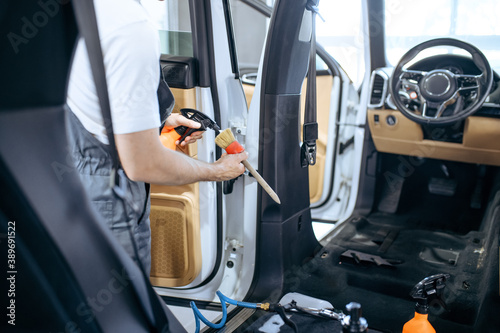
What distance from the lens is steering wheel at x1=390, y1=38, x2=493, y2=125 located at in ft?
7.50

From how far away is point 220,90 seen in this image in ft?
5.76

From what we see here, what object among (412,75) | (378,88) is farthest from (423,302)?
(378,88)

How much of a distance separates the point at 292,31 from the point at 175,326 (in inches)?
48.5

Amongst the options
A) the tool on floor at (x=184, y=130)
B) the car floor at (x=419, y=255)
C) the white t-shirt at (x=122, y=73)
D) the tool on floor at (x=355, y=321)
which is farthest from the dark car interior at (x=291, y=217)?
the tool on floor at (x=355, y=321)

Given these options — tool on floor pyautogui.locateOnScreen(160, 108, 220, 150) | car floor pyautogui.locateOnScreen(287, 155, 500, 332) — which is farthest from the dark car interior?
tool on floor pyautogui.locateOnScreen(160, 108, 220, 150)

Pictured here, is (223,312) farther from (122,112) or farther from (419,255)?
(419,255)

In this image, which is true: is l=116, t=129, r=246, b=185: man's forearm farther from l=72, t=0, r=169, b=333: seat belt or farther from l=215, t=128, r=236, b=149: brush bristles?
l=215, t=128, r=236, b=149: brush bristles

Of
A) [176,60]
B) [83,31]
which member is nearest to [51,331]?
[83,31]

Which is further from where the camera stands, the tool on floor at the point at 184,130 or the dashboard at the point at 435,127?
the dashboard at the point at 435,127

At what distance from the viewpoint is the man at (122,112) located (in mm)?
926

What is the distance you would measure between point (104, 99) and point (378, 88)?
2.22 meters

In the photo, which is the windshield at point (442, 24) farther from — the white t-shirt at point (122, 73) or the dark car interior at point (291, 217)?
the white t-shirt at point (122, 73)

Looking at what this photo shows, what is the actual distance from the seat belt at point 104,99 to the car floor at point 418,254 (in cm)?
104

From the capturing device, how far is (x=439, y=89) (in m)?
2.37
